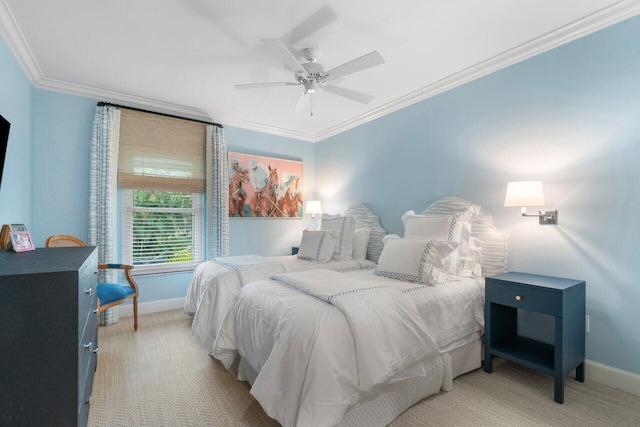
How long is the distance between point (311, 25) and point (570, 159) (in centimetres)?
235

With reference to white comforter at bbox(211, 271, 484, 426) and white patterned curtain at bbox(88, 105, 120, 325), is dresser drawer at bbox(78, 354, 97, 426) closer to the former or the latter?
white comforter at bbox(211, 271, 484, 426)

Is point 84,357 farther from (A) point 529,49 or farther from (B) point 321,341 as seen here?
(A) point 529,49

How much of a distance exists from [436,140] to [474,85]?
0.65 m

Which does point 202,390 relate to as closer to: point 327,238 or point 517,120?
point 327,238

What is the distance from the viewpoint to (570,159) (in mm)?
2418

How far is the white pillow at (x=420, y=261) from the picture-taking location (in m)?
2.46

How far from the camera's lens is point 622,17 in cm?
216

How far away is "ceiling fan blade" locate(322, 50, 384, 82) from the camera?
7.13 ft

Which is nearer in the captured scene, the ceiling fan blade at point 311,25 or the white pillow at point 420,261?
the ceiling fan blade at point 311,25

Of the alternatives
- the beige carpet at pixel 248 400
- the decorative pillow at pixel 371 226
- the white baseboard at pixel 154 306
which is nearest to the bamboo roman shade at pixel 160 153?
the white baseboard at pixel 154 306

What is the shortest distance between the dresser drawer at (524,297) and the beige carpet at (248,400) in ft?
1.96

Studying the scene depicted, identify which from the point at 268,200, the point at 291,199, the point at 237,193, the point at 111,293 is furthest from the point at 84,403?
the point at 291,199

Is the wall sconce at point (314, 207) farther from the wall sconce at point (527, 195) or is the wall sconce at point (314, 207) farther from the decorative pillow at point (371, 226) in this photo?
the wall sconce at point (527, 195)

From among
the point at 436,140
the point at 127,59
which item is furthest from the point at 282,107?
the point at 436,140
